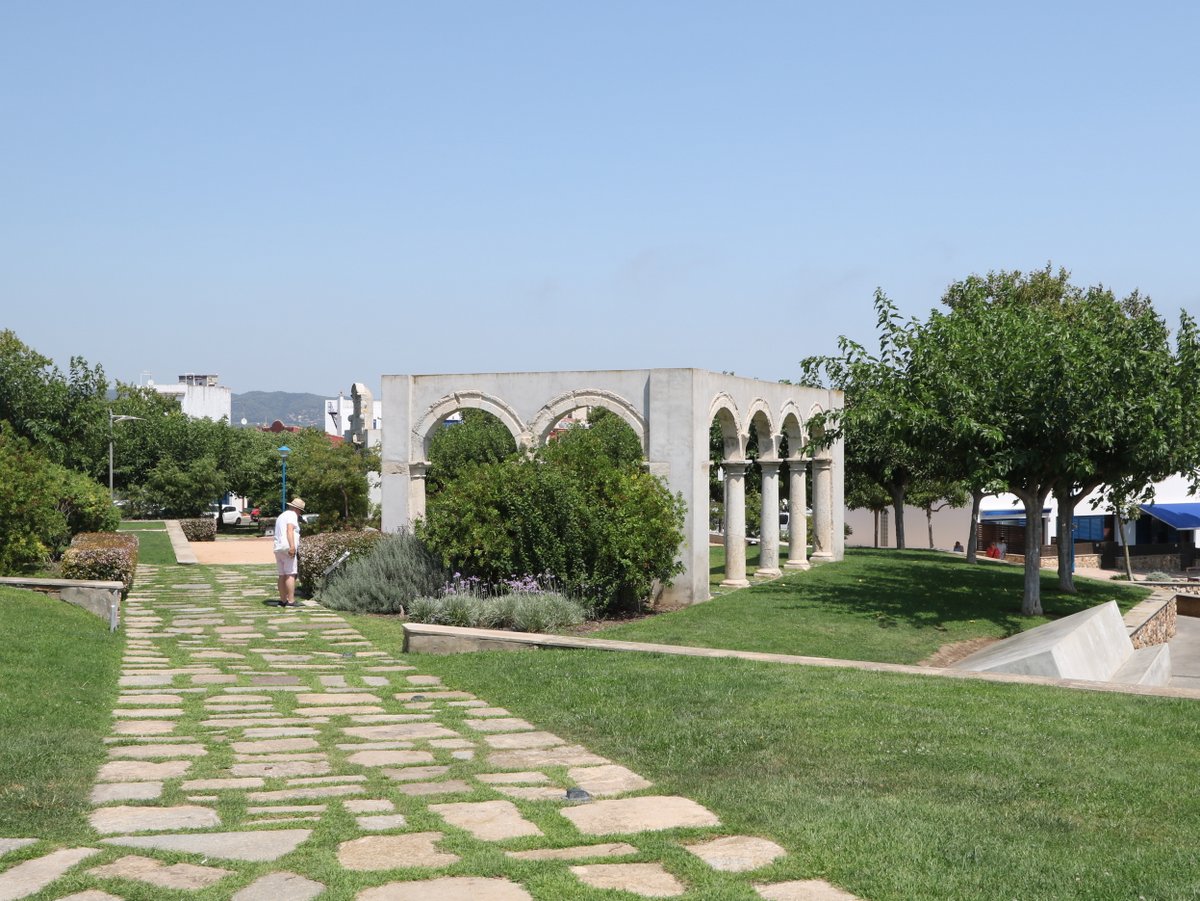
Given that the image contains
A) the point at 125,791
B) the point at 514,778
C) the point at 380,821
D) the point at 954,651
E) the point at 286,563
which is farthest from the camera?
the point at 286,563

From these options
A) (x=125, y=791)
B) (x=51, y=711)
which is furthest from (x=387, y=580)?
(x=125, y=791)

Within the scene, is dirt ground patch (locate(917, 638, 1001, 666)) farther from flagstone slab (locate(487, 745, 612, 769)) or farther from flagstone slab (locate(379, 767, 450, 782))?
flagstone slab (locate(379, 767, 450, 782))

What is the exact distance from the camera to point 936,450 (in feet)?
62.8

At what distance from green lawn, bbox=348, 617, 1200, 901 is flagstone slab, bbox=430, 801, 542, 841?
731 mm

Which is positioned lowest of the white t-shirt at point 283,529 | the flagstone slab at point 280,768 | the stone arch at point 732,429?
the flagstone slab at point 280,768

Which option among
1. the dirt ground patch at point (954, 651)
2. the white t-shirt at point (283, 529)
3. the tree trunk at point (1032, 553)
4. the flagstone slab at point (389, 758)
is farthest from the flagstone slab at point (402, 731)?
the tree trunk at point (1032, 553)

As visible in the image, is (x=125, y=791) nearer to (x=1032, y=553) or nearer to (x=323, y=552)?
(x=323, y=552)

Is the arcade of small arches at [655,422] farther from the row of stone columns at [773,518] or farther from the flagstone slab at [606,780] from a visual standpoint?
the flagstone slab at [606,780]

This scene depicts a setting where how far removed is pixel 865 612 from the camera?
17.6 meters

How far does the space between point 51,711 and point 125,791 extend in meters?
2.44

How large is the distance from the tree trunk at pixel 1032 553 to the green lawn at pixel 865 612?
272 mm

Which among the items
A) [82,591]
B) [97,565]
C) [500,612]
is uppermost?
[97,565]

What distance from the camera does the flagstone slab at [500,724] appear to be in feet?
27.3

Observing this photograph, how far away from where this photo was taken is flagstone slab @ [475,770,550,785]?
→ 6669 mm
